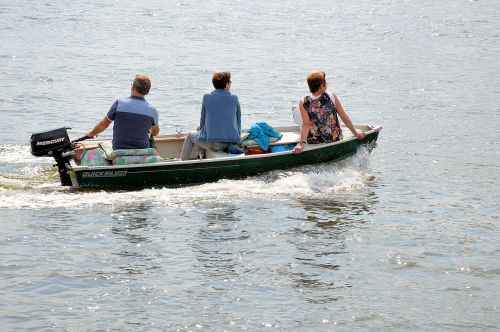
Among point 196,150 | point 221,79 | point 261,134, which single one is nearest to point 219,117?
point 221,79

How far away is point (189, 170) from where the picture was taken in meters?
14.1

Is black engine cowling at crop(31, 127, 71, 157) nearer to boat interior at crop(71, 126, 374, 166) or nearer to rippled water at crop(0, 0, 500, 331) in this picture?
rippled water at crop(0, 0, 500, 331)

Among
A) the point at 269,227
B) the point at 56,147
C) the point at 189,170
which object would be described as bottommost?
the point at 269,227

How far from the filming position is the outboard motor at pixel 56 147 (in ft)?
44.7

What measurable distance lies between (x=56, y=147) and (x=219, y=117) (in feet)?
7.57

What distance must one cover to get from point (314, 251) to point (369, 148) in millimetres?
3976

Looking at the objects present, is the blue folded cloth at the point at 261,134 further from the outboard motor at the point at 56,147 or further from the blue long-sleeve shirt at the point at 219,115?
the outboard motor at the point at 56,147

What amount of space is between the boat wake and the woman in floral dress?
1.36ft

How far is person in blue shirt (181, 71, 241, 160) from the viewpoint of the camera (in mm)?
14586

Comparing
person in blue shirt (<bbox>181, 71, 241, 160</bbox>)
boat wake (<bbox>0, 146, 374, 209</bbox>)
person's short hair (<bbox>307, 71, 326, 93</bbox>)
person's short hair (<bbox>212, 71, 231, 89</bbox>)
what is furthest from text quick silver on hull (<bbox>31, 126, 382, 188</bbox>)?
person's short hair (<bbox>212, 71, 231, 89</bbox>)

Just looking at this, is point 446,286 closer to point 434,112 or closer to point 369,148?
point 369,148

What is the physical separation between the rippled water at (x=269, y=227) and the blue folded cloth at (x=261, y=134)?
0.63 meters

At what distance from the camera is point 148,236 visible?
12477 millimetres

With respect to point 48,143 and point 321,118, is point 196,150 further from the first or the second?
point 48,143
